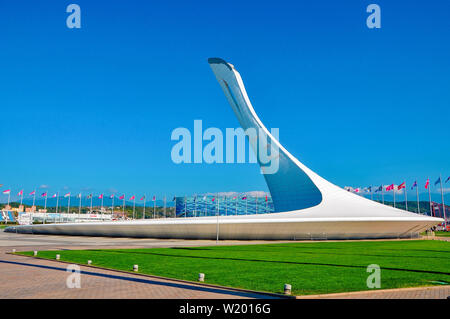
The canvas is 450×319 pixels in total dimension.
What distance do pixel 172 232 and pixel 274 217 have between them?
8197 mm

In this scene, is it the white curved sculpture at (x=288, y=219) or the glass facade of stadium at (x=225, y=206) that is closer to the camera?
the white curved sculpture at (x=288, y=219)

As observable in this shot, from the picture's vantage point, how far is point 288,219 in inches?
981

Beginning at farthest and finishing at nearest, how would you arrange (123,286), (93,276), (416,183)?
(416,183) < (93,276) < (123,286)

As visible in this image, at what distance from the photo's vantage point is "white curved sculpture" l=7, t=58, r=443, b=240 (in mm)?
25391

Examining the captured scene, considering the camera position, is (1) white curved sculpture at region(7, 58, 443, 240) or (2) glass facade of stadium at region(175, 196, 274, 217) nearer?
(1) white curved sculpture at region(7, 58, 443, 240)

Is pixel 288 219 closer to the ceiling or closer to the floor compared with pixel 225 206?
closer to the ceiling

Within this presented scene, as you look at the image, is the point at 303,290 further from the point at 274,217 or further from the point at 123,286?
the point at 274,217

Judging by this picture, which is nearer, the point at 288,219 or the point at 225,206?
the point at 288,219

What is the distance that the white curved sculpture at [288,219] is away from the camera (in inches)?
1000
